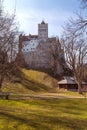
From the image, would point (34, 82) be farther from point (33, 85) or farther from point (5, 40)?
point (5, 40)

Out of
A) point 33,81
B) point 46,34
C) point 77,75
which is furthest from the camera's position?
point 46,34

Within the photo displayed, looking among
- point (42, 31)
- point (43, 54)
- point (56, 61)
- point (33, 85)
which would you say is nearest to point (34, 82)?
point (33, 85)

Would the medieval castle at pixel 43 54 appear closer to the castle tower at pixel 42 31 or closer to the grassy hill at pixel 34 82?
the castle tower at pixel 42 31

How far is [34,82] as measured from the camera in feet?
311

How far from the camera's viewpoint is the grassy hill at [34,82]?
82.5 meters

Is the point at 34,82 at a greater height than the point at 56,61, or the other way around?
the point at 56,61

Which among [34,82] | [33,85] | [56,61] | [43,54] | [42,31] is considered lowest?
[34,82]

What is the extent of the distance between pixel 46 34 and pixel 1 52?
9521cm

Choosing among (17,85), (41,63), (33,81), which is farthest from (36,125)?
(41,63)

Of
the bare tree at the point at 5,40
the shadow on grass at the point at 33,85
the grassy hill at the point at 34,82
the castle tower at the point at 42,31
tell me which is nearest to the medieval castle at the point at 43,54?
the castle tower at the point at 42,31

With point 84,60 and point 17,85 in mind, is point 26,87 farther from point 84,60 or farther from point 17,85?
point 84,60

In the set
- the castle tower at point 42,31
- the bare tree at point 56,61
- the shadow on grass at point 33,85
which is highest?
the castle tower at point 42,31

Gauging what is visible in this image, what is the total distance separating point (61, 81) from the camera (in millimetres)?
98375

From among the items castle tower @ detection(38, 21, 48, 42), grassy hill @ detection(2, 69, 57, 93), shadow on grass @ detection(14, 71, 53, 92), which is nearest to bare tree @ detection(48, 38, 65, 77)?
grassy hill @ detection(2, 69, 57, 93)
